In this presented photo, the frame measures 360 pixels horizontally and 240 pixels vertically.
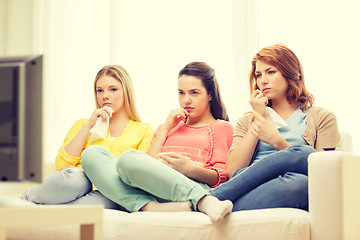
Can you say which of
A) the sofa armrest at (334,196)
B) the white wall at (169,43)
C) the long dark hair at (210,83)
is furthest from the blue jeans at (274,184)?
the white wall at (169,43)

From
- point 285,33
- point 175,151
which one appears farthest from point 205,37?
point 175,151

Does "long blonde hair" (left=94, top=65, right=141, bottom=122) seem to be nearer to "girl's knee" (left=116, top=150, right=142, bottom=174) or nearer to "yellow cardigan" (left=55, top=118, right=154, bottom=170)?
"yellow cardigan" (left=55, top=118, right=154, bottom=170)

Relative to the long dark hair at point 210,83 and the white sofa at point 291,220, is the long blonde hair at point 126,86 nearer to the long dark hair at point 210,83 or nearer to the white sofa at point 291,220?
the long dark hair at point 210,83

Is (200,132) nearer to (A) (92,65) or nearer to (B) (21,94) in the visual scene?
(B) (21,94)

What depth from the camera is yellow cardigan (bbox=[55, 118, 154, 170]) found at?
221cm

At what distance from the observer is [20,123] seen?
96 cm

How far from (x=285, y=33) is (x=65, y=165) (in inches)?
65.8

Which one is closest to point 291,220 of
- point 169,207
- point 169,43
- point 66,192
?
point 169,207

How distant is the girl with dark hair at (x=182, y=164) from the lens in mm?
1601

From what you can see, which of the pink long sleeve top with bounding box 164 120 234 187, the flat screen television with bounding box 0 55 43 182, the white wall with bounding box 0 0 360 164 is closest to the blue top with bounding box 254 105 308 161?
the pink long sleeve top with bounding box 164 120 234 187

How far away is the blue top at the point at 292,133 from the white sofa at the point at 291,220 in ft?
1.53

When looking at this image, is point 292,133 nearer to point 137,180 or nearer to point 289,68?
point 289,68

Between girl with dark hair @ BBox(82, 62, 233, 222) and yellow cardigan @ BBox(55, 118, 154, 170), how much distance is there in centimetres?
7

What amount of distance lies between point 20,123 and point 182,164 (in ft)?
3.17
